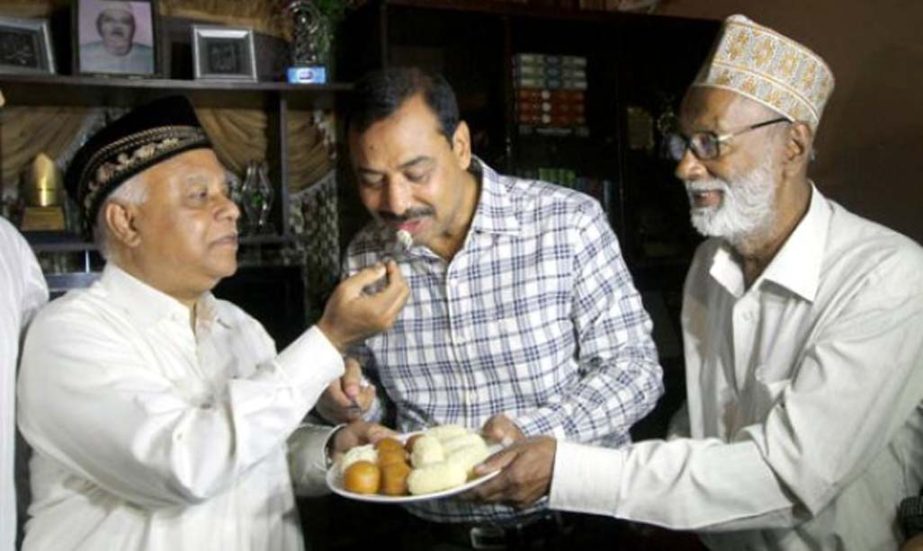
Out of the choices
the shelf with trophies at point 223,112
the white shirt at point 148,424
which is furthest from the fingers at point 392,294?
the shelf with trophies at point 223,112

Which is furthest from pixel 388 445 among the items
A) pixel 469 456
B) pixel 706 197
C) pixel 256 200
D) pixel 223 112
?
pixel 223 112

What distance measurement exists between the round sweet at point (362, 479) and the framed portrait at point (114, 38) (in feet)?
6.79

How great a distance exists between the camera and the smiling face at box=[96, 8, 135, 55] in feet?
9.66

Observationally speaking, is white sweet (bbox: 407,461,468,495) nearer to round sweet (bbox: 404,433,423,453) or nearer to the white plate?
the white plate

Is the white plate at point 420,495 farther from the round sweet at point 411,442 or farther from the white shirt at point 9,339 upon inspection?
the white shirt at point 9,339

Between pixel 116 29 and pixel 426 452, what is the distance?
2.20m

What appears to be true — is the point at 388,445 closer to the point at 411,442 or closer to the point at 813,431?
the point at 411,442

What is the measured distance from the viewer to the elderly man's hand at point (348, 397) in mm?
1736

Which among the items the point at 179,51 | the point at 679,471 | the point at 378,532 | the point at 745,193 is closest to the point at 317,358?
the point at 679,471

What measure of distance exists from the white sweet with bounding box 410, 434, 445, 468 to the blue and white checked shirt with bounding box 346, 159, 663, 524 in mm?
357

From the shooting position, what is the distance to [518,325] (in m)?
1.86

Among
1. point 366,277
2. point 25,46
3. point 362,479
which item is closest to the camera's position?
point 362,479

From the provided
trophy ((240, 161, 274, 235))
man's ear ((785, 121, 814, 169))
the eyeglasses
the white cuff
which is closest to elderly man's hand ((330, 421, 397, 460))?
the white cuff

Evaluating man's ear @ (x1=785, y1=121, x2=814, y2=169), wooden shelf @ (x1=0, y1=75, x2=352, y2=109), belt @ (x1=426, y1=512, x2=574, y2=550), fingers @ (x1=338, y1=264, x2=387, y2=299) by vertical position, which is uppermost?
wooden shelf @ (x1=0, y1=75, x2=352, y2=109)
